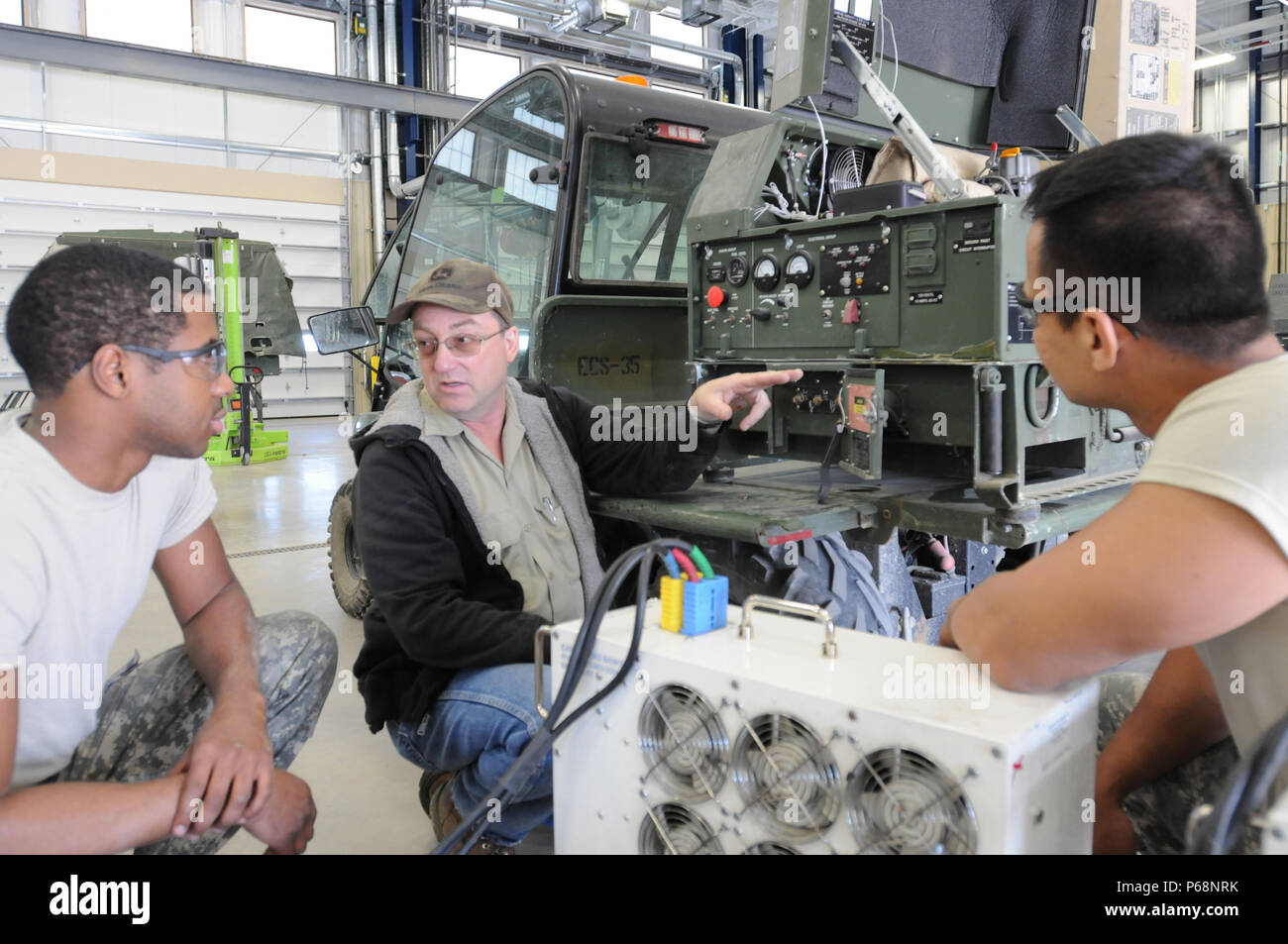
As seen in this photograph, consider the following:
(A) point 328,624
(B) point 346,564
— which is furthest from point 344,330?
(A) point 328,624

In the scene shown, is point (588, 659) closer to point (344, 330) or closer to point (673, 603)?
point (673, 603)

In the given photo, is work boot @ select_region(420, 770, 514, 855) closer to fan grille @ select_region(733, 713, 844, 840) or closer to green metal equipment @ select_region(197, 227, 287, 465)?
fan grille @ select_region(733, 713, 844, 840)

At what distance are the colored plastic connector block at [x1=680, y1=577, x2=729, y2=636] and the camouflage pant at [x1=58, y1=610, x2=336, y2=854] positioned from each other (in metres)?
0.89

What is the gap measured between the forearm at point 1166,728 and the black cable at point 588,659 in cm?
69

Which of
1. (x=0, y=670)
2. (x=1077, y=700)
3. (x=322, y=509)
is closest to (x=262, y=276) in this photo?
(x=322, y=509)

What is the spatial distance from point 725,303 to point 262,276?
850cm

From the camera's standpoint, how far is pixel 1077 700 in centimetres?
101

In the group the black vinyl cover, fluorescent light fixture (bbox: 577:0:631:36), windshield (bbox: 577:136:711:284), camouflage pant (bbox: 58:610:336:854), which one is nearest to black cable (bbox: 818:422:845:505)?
camouflage pant (bbox: 58:610:336:854)

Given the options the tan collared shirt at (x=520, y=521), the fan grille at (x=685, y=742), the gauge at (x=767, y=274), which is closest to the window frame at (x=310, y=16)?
the gauge at (x=767, y=274)

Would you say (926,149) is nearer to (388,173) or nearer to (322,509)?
(322,509)

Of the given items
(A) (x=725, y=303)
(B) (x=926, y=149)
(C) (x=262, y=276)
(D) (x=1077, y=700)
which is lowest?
(D) (x=1077, y=700)

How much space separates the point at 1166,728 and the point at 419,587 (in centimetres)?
125

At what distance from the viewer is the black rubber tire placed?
380 centimetres

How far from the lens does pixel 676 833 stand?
1.16 metres
